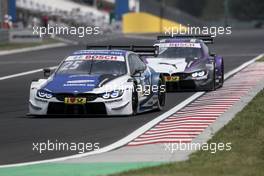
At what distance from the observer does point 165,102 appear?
2030cm

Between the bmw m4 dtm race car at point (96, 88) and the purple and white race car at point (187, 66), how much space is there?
419 cm

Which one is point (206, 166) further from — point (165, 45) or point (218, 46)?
point (218, 46)

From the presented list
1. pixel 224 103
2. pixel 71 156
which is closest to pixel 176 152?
pixel 71 156

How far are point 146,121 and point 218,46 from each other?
1361 inches

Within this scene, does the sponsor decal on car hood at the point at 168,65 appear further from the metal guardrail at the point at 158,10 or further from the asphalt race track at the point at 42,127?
the metal guardrail at the point at 158,10

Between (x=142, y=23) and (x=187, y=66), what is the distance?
6463 centimetres

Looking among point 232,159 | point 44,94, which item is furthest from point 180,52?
point 232,159

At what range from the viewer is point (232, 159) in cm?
1123

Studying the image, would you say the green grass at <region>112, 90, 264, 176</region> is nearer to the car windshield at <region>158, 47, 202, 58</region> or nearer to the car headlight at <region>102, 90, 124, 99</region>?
the car headlight at <region>102, 90, 124, 99</region>
